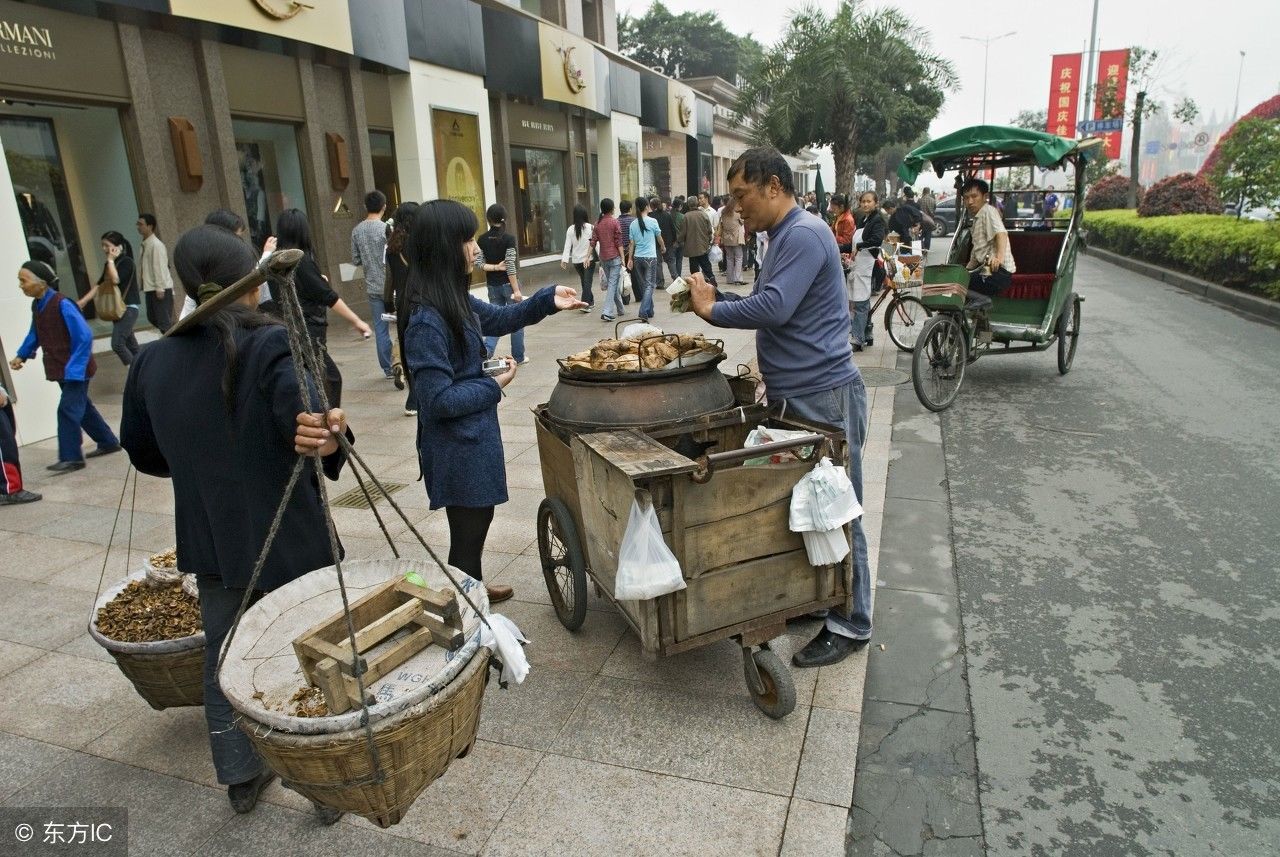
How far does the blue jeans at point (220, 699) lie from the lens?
101 inches

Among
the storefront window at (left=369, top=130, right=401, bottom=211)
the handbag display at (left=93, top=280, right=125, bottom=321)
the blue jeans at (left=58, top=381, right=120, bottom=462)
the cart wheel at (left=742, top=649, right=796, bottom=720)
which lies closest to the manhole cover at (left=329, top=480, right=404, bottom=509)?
the blue jeans at (left=58, top=381, right=120, bottom=462)

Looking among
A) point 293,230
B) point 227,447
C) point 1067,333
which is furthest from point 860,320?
point 227,447

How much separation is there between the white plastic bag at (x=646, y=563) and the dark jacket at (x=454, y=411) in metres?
0.81

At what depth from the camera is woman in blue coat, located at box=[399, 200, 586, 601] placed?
3.03 meters

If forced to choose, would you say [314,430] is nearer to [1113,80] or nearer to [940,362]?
[940,362]

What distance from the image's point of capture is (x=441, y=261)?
10.0ft

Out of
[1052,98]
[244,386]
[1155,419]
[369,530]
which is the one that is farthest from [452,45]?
[1052,98]

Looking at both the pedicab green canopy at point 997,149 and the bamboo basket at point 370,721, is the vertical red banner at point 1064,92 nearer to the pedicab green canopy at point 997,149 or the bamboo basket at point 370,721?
the pedicab green canopy at point 997,149

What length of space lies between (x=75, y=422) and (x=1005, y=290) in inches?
342

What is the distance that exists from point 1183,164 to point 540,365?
416 feet

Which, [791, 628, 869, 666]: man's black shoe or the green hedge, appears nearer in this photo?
[791, 628, 869, 666]: man's black shoe

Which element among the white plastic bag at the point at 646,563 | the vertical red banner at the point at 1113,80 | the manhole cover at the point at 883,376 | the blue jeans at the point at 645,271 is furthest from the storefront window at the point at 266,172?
the vertical red banner at the point at 1113,80

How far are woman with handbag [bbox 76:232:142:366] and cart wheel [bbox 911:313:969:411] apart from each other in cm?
745

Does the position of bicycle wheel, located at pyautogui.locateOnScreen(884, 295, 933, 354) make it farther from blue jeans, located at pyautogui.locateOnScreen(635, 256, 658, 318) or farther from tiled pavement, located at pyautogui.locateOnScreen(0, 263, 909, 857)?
tiled pavement, located at pyautogui.locateOnScreen(0, 263, 909, 857)
